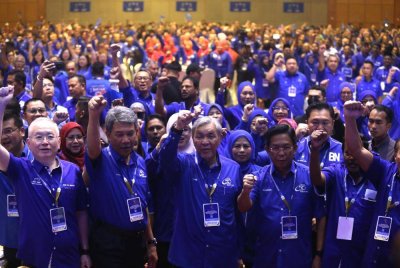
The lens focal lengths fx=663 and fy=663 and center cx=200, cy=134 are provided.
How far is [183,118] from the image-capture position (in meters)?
4.68

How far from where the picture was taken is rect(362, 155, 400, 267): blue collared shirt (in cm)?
466

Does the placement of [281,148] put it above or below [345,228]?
above

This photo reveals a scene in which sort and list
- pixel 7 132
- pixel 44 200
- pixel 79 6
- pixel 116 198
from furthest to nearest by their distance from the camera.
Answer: pixel 79 6, pixel 7 132, pixel 116 198, pixel 44 200

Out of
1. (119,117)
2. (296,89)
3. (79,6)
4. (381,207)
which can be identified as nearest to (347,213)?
(381,207)

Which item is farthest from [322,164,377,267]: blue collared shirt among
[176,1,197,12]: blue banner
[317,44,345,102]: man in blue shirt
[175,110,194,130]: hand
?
[176,1,197,12]: blue banner

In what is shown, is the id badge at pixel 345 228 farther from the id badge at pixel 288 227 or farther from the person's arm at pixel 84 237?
the person's arm at pixel 84 237

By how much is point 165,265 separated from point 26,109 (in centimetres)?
236

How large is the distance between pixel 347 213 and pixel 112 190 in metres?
1.73

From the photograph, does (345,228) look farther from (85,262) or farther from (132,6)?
(132,6)

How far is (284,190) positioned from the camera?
4945mm

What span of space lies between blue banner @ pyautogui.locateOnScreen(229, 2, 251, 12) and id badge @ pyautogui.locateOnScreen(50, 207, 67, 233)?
1233 inches

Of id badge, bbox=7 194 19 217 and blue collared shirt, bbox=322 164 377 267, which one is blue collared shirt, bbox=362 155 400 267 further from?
id badge, bbox=7 194 19 217

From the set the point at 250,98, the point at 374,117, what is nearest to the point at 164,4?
the point at 250,98

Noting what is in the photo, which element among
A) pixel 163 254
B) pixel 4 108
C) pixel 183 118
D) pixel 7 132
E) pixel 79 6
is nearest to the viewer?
pixel 4 108
